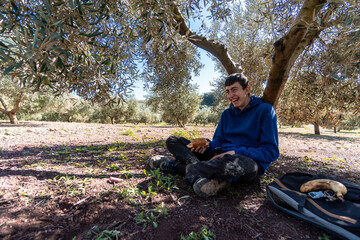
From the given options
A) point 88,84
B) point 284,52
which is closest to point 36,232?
point 88,84

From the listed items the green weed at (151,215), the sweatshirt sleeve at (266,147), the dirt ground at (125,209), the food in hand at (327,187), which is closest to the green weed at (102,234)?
the dirt ground at (125,209)

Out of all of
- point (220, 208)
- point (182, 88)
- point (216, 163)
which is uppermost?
point (182, 88)

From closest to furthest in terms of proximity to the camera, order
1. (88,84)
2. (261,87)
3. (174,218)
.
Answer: (174,218) < (88,84) < (261,87)

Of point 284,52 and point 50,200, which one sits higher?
point 284,52

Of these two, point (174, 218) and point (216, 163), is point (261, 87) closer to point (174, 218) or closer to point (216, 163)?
point (216, 163)

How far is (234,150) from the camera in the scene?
81.2 inches

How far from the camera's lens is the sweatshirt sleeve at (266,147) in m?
1.99

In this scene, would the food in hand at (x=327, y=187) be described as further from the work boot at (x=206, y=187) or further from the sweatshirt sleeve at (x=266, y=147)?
the work boot at (x=206, y=187)

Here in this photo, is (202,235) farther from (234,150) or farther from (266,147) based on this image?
(266,147)

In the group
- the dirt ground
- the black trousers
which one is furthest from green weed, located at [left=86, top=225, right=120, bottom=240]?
the black trousers

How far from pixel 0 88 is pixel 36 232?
53.1 feet

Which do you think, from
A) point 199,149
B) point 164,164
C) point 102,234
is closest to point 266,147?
point 199,149

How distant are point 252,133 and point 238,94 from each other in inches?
24.2

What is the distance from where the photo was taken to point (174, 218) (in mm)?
1464
